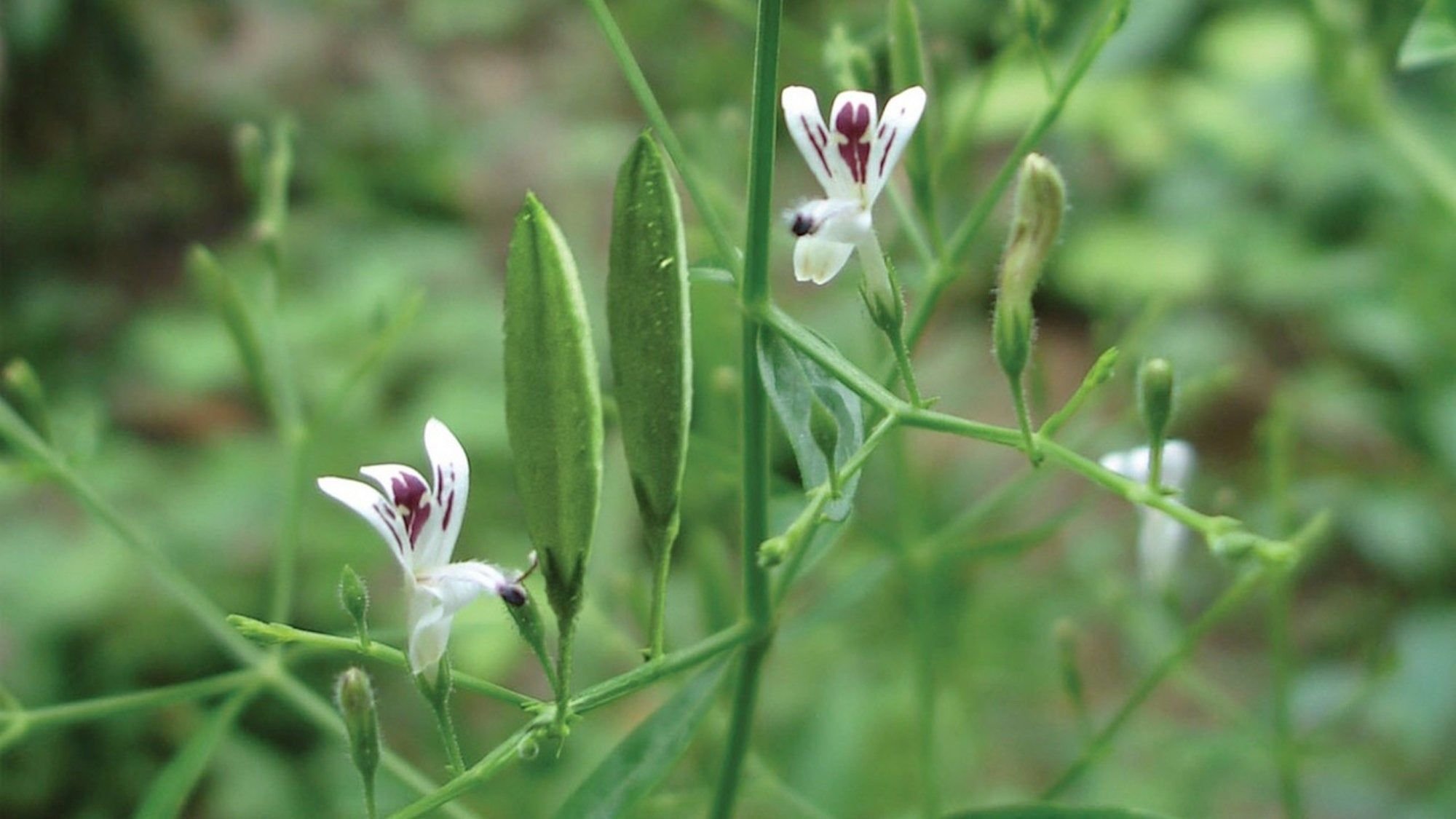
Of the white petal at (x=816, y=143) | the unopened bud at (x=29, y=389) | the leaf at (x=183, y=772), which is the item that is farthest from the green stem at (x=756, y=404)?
the unopened bud at (x=29, y=389)

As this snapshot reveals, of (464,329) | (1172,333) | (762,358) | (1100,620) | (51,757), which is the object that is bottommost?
(1100,620)

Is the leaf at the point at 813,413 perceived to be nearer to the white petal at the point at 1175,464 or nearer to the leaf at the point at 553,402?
the leaf at the point at 553,402

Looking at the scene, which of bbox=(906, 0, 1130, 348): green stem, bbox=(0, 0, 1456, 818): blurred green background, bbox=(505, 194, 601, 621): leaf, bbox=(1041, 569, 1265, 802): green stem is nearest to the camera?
bbox=(505, 194, 601, 621): leaf

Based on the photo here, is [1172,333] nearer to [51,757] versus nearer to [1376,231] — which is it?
[1376,231]

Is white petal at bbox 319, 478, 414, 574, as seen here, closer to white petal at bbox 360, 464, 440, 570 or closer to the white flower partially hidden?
white petal at bbox 360, 464, 440, 570

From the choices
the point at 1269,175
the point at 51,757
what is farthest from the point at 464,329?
the point at 1269,175

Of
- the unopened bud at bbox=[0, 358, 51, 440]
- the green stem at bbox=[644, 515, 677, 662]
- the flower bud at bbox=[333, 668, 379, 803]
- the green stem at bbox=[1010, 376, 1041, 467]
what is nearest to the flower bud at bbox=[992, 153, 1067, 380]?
the green stem at bbox=[1010, 376, 1041, 467]

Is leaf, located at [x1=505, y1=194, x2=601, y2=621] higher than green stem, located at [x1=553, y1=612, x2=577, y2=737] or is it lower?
higher

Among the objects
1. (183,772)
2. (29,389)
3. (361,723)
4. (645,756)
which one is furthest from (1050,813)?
(29,389)
